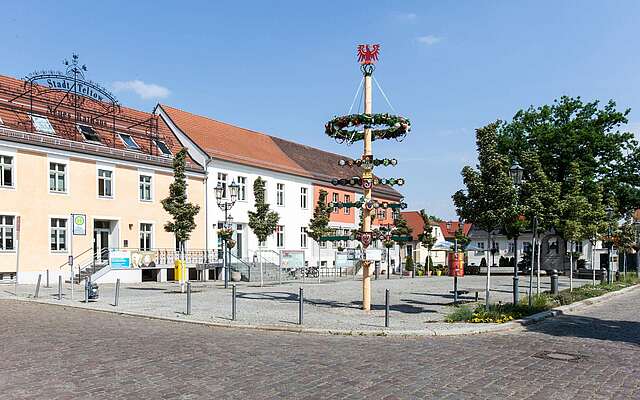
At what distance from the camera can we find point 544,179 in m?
22.6

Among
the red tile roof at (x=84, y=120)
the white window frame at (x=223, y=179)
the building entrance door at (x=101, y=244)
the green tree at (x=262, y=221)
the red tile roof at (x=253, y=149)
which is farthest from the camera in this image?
the red tile roof at (x=253, y=149)

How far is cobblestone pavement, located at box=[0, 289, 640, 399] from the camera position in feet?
25.5

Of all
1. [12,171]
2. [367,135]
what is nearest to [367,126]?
[367,135]

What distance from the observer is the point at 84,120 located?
35.2 meters

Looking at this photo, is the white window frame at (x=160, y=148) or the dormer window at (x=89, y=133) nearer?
the dormer window at (x=89, y=133)

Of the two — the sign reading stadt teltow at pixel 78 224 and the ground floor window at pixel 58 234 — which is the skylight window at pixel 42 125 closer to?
the ground floor window at pixel 58 234

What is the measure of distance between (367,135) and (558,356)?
938 cm

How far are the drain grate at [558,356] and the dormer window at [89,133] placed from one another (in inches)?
1158

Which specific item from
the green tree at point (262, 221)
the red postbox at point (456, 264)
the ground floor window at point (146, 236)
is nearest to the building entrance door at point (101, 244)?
the ground floor window at point (146, 236)

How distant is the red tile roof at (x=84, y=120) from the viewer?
3123 centimetres

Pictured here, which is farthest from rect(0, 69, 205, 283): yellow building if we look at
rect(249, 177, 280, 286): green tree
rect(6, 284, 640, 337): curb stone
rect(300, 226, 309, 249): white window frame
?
rect(6, 284, 640, 337): curb stone

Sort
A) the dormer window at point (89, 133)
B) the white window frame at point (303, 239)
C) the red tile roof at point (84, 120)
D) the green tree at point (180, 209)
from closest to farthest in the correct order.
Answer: the green tree at point (180, 209) → the red tile roof at point (84, 120) → the dormer window at point (89, 133) → the white window frame at point (303, 239)

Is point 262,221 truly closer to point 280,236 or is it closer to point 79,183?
point 280,236

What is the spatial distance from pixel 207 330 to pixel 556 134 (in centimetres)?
4087
